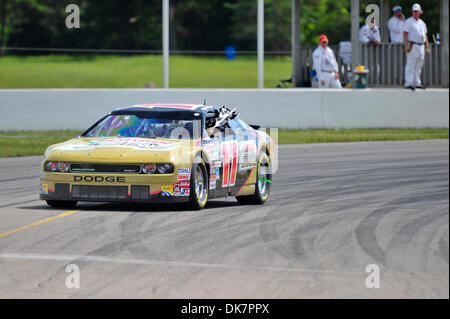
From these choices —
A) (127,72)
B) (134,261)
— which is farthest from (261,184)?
(127,72)

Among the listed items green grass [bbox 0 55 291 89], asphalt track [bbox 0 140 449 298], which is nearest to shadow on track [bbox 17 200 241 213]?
asphalt track [bbox 0 140 449 298]

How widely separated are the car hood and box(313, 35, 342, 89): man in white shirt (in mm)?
16226

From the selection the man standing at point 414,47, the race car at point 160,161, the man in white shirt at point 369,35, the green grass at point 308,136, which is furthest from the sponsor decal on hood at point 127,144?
the man in white shirt at point 369,35

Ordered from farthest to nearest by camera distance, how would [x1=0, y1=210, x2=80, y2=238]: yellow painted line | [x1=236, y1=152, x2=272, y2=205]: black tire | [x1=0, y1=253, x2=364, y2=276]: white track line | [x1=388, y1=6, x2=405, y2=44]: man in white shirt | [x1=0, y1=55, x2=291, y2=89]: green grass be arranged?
[x1=0, y1=55, x2=291, y2=89]: green grass
[x1=388, y1=6, x2=405, y2=44]: man in white shirt
[x1=236, y1=152, x2=272, y2=205]: black tire
[x1=0, y1=210, x2=80, y2=238]: yellow painted line
[x1=0, y1=253, x2=364, y2=276]: white track line

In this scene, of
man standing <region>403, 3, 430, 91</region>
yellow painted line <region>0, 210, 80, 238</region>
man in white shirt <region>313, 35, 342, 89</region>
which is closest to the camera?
yellow painted line <region>0, 210, 80, 238</region>

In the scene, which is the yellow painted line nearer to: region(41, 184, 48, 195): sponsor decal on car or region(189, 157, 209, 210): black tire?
region(41, 184, 48, 195): sponsor decal on car

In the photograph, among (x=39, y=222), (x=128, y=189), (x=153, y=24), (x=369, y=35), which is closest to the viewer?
(x=39, y=222)

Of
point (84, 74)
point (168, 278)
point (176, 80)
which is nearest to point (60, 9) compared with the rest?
point (84, 74)

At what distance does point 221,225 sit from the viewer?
11.0m

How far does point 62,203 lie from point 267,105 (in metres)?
14.0

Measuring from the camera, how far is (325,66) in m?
28.2

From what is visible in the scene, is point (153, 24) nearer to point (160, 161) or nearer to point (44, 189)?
point (44, 189)

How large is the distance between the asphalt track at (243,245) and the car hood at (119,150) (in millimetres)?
603

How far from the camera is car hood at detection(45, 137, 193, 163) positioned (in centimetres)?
1168
